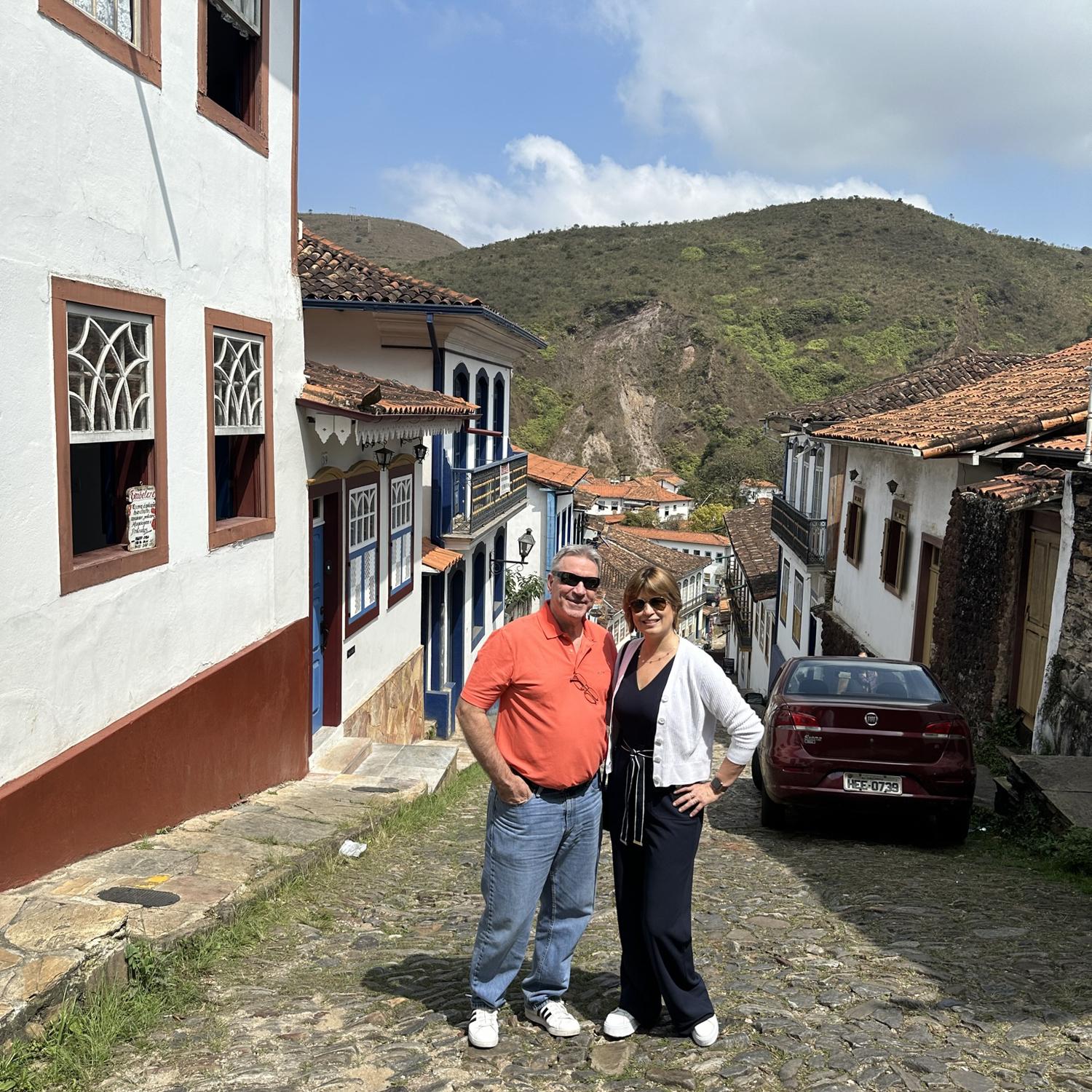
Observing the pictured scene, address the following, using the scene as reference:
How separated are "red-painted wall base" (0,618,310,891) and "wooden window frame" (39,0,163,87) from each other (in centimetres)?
320

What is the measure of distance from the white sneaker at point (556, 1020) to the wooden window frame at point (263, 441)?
3776mm

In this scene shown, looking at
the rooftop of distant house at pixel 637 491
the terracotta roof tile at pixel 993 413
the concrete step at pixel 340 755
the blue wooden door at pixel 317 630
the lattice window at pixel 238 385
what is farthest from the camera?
the rooftop of distant house at pixel 637 491

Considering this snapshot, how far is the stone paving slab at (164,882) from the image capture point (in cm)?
345

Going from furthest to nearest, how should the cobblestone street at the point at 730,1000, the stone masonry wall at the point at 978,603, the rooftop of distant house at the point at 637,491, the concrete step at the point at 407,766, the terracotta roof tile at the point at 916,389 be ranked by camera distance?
the rooftop of distant house at the point at 637,491 < the terracotta roof tile at the point at 916,389 < the stone masonry wall at the point at 978,603 < the concrete step at the point at 407,766 < the cobblestone street at the point at 730,1000

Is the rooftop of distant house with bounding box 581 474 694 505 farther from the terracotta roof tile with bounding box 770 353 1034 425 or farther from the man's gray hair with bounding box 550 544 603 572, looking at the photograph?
the man's gray hair with bounding box 550 544 603 572

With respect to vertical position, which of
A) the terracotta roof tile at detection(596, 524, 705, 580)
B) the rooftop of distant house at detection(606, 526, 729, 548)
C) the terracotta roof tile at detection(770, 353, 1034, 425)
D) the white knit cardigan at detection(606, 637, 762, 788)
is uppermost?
the terracotta roof tile at detection(770, 353, 1034, 425)

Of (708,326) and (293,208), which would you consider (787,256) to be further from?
(293,208)

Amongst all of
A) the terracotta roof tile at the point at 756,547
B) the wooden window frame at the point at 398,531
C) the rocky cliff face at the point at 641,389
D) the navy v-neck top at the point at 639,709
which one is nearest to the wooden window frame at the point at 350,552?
the wooden window frame at the point at 398,531

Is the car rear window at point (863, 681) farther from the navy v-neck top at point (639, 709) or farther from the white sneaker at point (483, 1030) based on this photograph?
the white sneaker at point (483, 1030)

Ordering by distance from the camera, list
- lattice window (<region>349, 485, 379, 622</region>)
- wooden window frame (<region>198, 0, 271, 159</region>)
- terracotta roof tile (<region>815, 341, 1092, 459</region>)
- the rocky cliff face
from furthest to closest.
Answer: the rocky cliff face → terracotta roof tile (<region>815, 341, 1092, 459</region>) → lattice window (<region>349, 485, 379, 622</region>) → wooden window frame (<region>198, 0, 271, 159</region>)

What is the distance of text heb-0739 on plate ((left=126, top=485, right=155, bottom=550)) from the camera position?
5.39 m

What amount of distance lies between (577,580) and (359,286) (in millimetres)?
10226

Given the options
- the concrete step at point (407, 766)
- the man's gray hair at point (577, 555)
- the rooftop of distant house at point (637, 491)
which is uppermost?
the man's gray hair at point (577, 555)

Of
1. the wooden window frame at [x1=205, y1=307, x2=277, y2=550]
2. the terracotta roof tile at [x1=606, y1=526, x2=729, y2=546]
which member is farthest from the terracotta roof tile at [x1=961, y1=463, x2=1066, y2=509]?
the terracotta roof tile at [x1=606, y1=526, x2=729, y2=546]
